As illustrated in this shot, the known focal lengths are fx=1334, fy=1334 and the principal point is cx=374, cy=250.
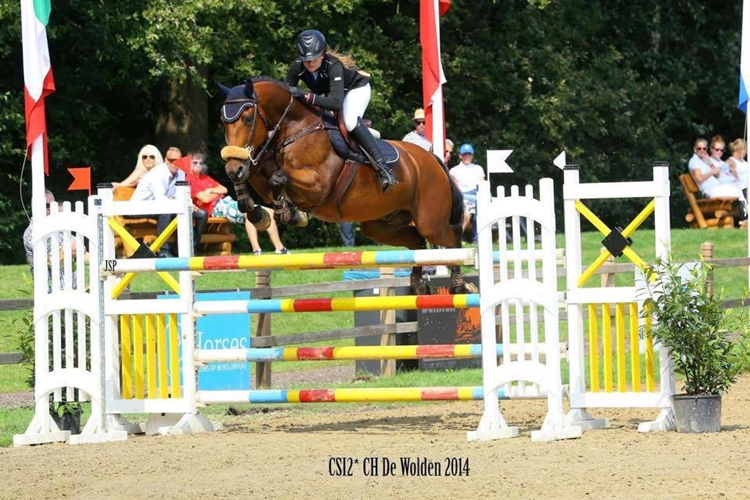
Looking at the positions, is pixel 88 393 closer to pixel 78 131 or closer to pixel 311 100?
pixel 311 100

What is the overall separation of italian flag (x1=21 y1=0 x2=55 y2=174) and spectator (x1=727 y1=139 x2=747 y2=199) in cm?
1120

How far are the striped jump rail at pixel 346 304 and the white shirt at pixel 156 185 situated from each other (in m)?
5.05

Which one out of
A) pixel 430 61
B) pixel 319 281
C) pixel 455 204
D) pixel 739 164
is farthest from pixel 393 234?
pixel 739 164

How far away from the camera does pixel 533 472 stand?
637 centimetres

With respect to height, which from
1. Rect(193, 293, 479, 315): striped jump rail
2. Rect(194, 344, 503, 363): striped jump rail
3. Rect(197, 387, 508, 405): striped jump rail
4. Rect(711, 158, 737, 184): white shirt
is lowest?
Rect(197, 387, 508, 405): striped jump rail

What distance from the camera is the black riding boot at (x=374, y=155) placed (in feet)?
29.3

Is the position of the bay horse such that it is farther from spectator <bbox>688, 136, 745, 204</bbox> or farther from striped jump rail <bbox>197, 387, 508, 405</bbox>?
spectator <bbox>688, 136, 745, 204</bbox>

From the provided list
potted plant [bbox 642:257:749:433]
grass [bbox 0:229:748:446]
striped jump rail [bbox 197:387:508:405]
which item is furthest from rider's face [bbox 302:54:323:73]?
potted plant [bbox 642:257:749:433]

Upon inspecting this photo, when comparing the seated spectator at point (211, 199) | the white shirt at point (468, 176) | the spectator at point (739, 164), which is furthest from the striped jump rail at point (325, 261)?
the spectator at point (739, 164)

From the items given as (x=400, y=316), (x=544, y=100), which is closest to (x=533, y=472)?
(x=400, y=316)

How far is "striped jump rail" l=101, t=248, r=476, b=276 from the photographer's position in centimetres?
766

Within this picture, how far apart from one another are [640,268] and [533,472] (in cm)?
191

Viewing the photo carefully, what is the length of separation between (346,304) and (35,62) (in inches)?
180

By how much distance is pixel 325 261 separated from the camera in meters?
7.77
